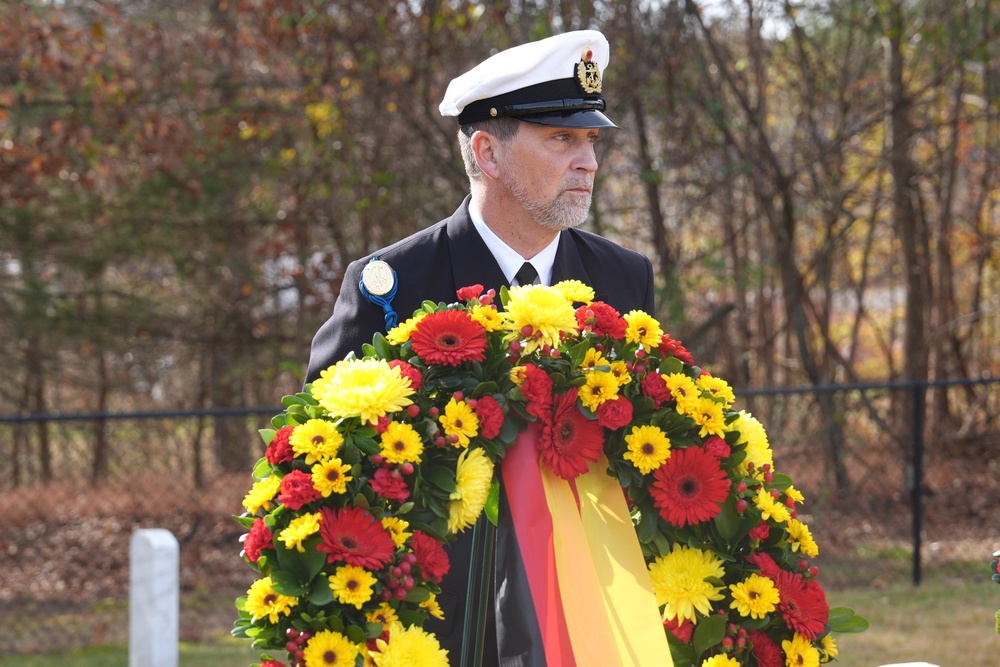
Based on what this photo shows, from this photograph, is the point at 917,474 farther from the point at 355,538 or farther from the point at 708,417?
the point at 355,538

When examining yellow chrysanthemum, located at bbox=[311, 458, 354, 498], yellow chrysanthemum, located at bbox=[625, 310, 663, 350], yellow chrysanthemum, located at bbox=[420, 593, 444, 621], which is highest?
yellow chrysanthemum, located at bbox=[625, 310, 663, 350]

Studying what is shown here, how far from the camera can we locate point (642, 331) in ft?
7.49

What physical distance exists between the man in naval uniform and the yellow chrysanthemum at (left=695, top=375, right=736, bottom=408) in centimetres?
60

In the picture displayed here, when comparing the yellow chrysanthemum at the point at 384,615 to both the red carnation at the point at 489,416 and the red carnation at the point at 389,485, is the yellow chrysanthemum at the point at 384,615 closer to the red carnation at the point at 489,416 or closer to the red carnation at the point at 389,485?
the red carnation at the point at 389,485

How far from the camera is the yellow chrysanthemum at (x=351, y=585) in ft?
6.40

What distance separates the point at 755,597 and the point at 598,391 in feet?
1.49

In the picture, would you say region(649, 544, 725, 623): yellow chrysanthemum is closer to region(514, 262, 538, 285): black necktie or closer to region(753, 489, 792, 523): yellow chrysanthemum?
region(753, 489, 792, 523): yellow chrysanthemum

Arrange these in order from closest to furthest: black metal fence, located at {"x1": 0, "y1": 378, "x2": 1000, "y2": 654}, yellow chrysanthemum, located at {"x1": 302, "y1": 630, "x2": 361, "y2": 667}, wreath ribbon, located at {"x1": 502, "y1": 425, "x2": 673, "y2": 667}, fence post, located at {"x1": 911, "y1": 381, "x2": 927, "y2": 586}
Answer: yellow chrysanthemum, located at {"x1": 302, "y1": 630, "x2": 361, "y2": 667} → wreath ribbon, located at {"x1": 502, "y1": 425, "x2": 673, "y2": 667} → fence post, located at {"x1": 911, "y1": 381, "x2": 927, "y2": 586} → black metal fence, located at {"x1": 0, "y1": 378, "x2": 1000, "y2": 654}

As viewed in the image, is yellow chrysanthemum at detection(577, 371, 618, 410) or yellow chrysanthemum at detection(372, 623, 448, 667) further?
yellow chrysanthemum at detection(577, 371, 618, 410)

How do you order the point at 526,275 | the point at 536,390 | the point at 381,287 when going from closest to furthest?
the point at 536,390, the point at 381,287, the point at 526,275

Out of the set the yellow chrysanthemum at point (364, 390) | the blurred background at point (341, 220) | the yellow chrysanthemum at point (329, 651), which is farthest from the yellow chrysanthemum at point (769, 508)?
the blurred background at point (341, 220)

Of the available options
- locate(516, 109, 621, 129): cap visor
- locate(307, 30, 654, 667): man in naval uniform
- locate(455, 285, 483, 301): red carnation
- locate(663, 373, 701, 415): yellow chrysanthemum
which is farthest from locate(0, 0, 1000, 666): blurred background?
locate(663, 373, 701, 415): yellow chrysanthemum

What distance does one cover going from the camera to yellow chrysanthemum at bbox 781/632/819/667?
2.14 meters

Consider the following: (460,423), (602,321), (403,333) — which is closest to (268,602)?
(460,423)
